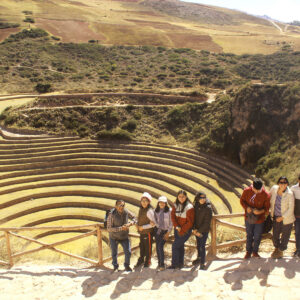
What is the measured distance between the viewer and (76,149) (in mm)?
20781

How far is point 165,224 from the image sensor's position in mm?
6254

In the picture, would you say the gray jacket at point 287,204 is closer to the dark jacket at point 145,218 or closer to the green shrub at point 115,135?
the dark jacket at point 145,218

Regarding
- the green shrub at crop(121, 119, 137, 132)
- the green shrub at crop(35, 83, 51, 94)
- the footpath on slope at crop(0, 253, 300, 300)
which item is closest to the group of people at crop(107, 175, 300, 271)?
the footpath on slope at crop(0, 253, 300, 300)

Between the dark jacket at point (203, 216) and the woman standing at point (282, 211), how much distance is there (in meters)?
1.35

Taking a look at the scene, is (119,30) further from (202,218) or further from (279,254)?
(279,254)

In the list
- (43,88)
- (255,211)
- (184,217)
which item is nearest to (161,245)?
(184,217)

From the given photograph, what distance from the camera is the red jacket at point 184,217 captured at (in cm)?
591

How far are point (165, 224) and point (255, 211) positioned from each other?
76.0 inches

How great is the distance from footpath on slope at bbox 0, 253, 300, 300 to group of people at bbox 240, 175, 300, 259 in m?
0.40

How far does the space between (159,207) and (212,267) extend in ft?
5.58

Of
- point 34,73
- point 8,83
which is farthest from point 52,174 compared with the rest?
point 34,73

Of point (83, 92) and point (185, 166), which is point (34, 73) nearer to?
point (83, 92)

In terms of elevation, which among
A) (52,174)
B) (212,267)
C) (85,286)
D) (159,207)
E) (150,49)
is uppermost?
(150,49)

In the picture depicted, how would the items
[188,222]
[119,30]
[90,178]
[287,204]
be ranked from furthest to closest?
[119,30], [90,178], [188,222], [287,204]
